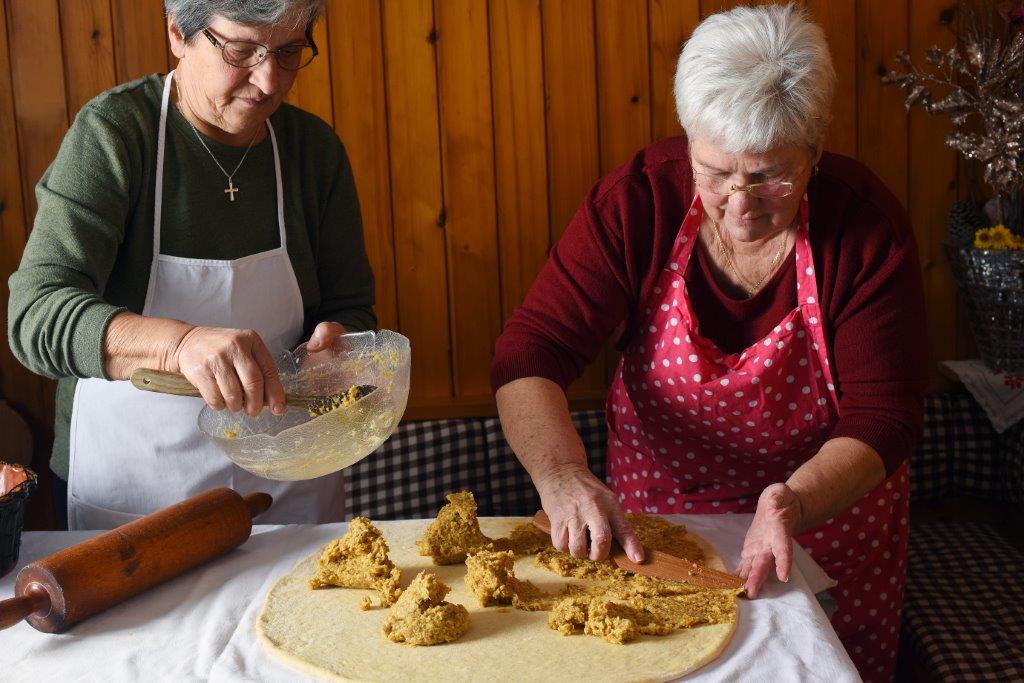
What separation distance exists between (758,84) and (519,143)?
1.23m

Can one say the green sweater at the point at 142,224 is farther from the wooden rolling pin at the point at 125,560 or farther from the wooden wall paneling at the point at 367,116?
the wooden wall paneling at the point at 367,116

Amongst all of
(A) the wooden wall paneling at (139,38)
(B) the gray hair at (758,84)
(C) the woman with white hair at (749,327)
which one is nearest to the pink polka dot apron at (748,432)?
(C) the woman with white hair at (749,327)

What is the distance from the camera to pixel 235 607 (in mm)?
1454

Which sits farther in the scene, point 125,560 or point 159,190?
point 159,190

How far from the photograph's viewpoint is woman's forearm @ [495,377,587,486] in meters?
1.67

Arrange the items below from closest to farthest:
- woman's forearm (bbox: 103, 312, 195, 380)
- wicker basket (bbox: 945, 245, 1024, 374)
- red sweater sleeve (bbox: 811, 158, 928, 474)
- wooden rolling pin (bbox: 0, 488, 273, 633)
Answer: wooden rolling pin (bbox: 0, 488, 273, 633) < woman's forearm (bbox: 103, 312, 195, 380) < red sweater sleeve (bbox: 811, 158, 928, 474) < wicker basket (bbox: 945, 245, 1024, 374)

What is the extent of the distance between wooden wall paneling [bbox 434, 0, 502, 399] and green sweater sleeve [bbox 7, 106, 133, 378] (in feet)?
3.69

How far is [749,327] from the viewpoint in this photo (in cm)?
189

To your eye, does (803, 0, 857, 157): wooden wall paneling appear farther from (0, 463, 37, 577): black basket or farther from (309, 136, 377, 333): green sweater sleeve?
(0, 463, 37, 577): black basket

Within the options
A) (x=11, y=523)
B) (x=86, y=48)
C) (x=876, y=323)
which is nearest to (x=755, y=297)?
(x=876, y=323)

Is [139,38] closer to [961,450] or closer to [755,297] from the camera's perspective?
[755,297]

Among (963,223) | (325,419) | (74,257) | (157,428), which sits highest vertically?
(74,257)

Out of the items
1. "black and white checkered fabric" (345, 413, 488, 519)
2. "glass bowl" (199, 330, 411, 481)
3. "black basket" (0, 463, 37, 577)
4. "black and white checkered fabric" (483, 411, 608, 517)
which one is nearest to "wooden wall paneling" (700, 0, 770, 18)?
"black and white checkered fabric" (483, 411, 608, 517)

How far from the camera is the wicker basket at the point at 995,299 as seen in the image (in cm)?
254
